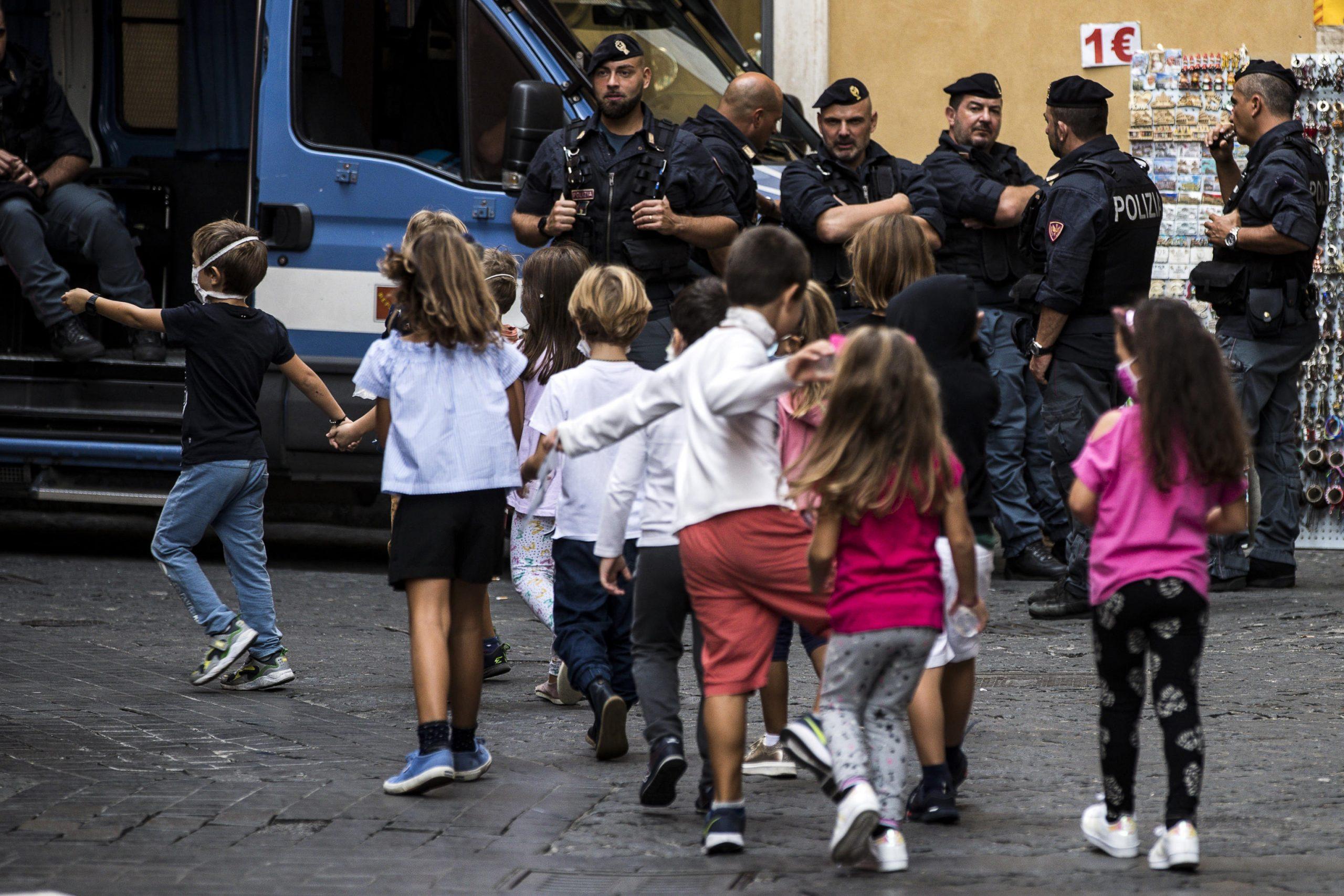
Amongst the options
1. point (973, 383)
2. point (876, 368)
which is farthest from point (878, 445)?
point (973, 383)

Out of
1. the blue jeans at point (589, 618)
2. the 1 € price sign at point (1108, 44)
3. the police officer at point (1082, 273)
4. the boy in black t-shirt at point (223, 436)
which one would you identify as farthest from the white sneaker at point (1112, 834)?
the 1 € price sign at point (1108, 44)

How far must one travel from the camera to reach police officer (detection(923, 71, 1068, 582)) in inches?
330

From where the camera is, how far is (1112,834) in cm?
420

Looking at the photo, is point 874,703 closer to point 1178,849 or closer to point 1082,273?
point 1178,849

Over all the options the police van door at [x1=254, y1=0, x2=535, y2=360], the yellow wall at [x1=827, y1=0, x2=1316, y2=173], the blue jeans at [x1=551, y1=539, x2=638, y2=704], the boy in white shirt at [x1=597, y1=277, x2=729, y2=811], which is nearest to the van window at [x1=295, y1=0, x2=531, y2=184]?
the police van door at [x1=254, y1=0, x2=535, y2=360]

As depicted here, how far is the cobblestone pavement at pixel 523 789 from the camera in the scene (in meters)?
4.11

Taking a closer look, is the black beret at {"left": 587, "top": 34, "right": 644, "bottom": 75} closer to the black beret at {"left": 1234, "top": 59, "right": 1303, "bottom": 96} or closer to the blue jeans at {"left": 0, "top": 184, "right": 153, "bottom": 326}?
the black beret at {"left": 1234, "top": 59, "right": 1303, "bottom": 96}

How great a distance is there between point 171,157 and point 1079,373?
5343 mm

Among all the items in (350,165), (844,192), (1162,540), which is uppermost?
(350,165)

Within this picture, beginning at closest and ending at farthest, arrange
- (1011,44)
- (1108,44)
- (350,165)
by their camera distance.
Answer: (350,165) < (1108,44) < (1011,44)

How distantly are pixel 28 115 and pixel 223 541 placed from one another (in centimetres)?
395

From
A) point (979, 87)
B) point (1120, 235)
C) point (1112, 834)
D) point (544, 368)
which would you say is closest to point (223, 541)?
point (544, 368)

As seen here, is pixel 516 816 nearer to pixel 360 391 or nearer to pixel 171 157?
pixel 360 391

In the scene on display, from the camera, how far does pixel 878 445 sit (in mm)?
4023
